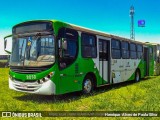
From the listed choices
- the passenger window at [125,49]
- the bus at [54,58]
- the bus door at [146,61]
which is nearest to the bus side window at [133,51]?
the passenger window at [125,49]

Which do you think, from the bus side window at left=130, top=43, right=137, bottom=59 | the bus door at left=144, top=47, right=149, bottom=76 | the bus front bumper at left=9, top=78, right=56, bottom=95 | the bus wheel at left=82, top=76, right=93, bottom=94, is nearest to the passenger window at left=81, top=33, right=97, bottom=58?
the bus wheel at left=82, top=76, right=93, bottom=94

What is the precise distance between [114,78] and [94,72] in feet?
8.76

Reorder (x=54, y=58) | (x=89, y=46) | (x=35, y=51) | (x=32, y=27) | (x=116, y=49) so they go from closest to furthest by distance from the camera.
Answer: (x=54, y=58) → (x=35, y=51) → (x=32, y=27) → (x=89, y=46) → (x=116, y=49)

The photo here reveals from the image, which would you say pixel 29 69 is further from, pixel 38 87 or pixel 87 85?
pixel 87 85

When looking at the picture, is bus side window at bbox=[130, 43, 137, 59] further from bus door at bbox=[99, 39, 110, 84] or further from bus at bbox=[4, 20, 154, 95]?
bus at bbox=[4, 20, 154, 95]

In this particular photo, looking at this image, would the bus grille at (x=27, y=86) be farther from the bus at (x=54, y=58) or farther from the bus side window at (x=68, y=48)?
the bus side window at (x=68, y=48)

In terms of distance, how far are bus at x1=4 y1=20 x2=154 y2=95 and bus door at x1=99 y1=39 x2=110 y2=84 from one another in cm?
5

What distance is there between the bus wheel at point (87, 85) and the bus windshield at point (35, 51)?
2590 millimetres

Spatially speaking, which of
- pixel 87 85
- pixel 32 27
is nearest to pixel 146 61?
pixel 87 85

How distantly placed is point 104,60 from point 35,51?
4.73 meters

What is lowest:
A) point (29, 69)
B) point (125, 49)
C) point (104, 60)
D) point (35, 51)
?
point (29, 69)

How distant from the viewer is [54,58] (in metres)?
10.5

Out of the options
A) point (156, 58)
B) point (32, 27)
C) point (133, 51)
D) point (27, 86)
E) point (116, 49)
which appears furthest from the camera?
point (156, 58)

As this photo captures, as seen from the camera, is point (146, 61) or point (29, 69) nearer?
point (29, 69)
